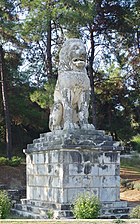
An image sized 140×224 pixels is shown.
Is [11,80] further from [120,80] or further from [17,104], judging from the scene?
[120,80]

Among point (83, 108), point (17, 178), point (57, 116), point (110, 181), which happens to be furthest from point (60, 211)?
point (17, 178)

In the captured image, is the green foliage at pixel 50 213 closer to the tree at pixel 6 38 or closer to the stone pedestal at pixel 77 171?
the stone pedestal at pixel 77 171

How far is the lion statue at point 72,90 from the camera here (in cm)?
1254

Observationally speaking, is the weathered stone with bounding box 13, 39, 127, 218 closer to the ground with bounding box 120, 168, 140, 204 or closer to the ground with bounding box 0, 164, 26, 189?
the ground with bounding box 120, 168, 140, 204

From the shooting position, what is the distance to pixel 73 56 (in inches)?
496

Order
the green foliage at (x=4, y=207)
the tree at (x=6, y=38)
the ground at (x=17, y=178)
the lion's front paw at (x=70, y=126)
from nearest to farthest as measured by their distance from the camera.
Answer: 1. the green foliage at (x=4, y=207)
2. the lion's front paw at (x=70, y=126)
3. the ground at (x=17, y=178)
4. the tree at (x=6, y=38)

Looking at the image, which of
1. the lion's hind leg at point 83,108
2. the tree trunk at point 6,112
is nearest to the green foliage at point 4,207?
the lion's hind leg at point 83,108

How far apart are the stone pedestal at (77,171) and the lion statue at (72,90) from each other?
20.0 inches

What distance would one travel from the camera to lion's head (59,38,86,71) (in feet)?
41.2

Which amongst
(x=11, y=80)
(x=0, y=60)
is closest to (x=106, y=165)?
(x=0, y=60)

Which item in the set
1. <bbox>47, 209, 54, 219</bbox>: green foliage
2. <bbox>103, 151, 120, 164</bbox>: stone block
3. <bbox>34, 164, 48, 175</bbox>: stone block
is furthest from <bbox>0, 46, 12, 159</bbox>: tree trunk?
<bbox>47, 209, 54, 219</bbox>: green foliage

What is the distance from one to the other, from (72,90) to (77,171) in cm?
222

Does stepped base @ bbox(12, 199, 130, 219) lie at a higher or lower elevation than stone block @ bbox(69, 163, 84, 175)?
lower

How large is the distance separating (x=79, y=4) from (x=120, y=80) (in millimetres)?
8207
